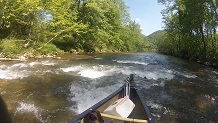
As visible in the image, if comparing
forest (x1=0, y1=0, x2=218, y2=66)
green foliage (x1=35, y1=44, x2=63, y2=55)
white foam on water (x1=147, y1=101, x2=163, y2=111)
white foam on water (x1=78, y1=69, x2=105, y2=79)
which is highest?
forest (x1=0, y1=0, x2=218, y2=66)

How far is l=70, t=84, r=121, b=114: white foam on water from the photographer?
26.3 feet

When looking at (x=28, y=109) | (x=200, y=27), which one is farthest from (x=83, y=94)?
(x=200, y=27)

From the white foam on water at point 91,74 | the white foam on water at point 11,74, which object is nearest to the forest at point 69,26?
the white foam on water at point 11,74

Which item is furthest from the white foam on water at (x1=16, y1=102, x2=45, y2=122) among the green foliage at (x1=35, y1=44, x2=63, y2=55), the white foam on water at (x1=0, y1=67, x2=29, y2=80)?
the green foliage at (x1=35, y1=44, x2=63, y2=55)

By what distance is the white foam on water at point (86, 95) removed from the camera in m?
8.02

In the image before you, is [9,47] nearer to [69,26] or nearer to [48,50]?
[48,50]

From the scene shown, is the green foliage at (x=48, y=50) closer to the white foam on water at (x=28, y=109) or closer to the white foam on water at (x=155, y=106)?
the white foam on water at (x=28, y=109)

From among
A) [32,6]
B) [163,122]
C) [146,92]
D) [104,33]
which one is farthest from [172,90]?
[104,33]

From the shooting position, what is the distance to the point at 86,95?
923 centimetres

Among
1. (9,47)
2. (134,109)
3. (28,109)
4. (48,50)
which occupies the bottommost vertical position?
(28,109)

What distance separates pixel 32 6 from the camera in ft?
63.9

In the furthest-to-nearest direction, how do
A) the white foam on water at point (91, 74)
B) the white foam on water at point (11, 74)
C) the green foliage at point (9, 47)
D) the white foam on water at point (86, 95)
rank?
the green foliage at point (9, 47)
the white foam on water at point (91, 74)
the white foam on water at point (11, 74)
the white foam on water at point (86, 95)

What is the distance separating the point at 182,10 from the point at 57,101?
30.5 m

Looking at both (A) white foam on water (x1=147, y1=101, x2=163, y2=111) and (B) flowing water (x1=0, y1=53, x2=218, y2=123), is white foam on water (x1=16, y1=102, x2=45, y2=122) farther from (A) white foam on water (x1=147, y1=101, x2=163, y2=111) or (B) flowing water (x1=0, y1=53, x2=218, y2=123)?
(A) white foam on water (x1=147, y1=101, x2=163, y2=111)
